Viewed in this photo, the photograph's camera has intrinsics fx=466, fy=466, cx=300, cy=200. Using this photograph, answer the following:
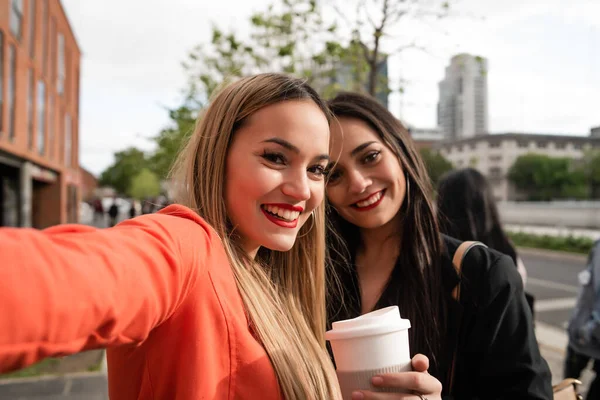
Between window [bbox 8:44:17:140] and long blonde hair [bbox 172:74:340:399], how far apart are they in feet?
62.5

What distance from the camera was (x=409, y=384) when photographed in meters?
1.22

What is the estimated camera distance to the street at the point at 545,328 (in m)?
4.83

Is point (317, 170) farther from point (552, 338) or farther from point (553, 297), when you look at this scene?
point (553, 297)

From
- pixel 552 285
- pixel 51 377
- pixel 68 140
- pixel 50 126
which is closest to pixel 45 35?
pixel 50 126

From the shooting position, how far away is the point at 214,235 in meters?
1.14

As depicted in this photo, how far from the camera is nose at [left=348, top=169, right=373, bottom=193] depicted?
1.93 metres

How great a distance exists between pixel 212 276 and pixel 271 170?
37 cm

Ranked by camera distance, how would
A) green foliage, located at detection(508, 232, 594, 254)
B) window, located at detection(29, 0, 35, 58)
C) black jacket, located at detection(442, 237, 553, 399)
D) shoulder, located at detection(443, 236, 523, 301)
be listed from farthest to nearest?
window, located at detection(29, 0, 35, 58) < green foliage, located at detection(508, 232, 594, 254) < shoulder, located at detection(443, 236, 523, 301) < black jacket, located at detection(442, 237, 553, 399)

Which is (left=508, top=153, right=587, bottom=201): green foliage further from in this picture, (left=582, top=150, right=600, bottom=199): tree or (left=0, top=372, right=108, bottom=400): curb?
(left=0, top=372, right=108, bottom=400): curb

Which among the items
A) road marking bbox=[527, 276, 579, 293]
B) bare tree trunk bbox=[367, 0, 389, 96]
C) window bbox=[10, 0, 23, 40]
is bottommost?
road marking bbox=[527, 276, 579, 293]

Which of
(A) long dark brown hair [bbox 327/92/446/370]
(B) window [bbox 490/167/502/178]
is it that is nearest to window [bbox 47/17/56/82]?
(A) long dark brown hair [bbox 327/92/446/370]

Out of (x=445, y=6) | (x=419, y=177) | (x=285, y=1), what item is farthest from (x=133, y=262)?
(x=285, y=1)

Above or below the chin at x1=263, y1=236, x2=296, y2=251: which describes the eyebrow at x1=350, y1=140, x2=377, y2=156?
above

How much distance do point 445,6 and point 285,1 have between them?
241 cm
